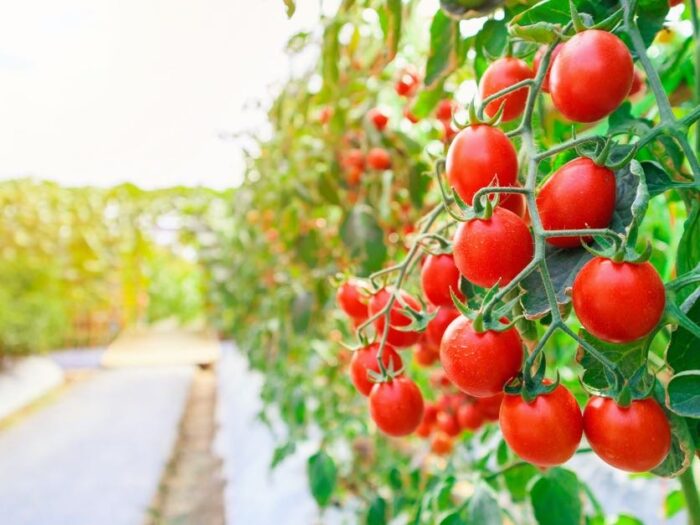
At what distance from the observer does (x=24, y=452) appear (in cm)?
315

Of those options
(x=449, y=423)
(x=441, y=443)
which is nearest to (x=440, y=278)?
(x=449, y=423)

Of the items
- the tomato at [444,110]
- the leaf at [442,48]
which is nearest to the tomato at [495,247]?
the leaf at [442,48]

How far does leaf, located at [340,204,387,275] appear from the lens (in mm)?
870

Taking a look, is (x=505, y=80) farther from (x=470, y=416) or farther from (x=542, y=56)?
(x=470, y=416)

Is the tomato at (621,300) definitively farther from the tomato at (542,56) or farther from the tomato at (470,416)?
the tomato at (470,416)

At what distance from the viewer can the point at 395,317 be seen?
0.50m

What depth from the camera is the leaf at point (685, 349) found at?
30 cm

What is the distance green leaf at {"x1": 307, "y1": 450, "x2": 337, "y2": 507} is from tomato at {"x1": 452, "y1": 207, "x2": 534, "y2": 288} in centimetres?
76

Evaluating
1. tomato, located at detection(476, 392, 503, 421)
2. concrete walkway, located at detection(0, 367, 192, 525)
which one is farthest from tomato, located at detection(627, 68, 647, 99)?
concrete walkway, located at detection(0, 367, 192, 525)

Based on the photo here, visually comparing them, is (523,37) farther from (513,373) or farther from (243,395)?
(243,395)

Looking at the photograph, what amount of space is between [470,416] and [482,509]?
0.34 metres

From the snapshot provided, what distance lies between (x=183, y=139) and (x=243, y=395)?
9.18 feet

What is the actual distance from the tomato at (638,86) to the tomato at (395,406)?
11.3 inches

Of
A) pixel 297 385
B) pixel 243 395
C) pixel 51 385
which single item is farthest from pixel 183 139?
pixel 297 385
